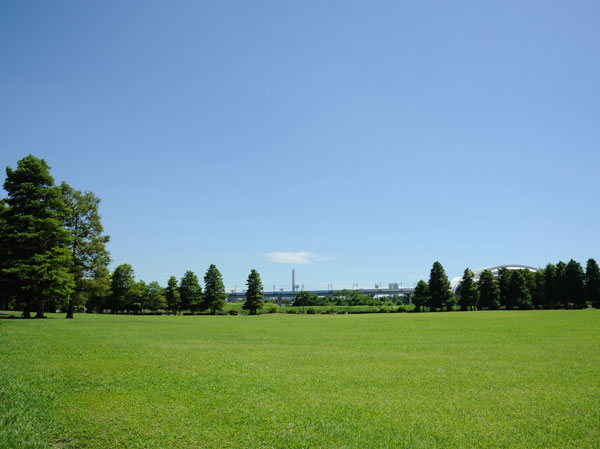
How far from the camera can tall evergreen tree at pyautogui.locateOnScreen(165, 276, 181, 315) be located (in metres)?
88.2

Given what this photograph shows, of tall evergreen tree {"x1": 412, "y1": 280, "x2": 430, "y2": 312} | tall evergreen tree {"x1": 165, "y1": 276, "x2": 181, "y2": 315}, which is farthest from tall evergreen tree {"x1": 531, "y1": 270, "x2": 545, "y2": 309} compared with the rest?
tall evergreen tree {"x1": 165, "y1": 276, "x2": 181, "y2": 315}

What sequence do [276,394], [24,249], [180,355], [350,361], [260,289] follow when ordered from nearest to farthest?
1. [276,394]
2. [350,361]
3. [180,355]
4. [24,249]
5. [260,289]

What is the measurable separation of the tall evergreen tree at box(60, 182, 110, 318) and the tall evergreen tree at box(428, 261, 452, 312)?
72650 mm

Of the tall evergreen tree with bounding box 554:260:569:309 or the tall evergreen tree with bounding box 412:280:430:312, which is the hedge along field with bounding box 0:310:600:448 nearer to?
the tall evergreen tree with bounding box 412:280:430:312

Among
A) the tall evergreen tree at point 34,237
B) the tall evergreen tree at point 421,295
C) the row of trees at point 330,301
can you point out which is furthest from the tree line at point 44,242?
the row of trees at point 330,301

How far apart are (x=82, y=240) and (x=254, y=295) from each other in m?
46.9

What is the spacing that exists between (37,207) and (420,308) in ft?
274

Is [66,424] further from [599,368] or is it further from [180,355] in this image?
[599,368]

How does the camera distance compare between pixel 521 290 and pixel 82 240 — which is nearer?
pixel 82 240

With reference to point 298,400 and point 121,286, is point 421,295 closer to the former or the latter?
point 121,286

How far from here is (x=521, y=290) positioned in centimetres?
8600

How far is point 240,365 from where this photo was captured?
534 inches

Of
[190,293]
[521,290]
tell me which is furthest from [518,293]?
[190,293]

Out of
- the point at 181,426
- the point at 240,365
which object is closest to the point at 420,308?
the point at 240,365
